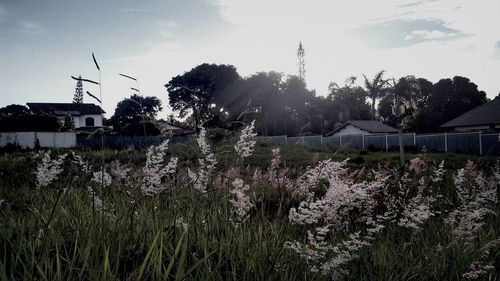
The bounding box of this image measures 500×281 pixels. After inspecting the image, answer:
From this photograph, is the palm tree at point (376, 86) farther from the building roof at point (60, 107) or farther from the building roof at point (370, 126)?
the building roof at point (60, 107)

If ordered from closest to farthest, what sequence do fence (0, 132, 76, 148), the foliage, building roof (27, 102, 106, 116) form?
1. fence (0, 132, 76, 148)
2. the foliage
3. building roof (27, 102, 106, 116)

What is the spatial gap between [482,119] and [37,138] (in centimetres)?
4493

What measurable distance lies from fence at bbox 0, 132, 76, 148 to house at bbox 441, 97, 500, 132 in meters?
42.1

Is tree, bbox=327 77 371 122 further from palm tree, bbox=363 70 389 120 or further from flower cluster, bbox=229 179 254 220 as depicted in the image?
flower cluster, bbox=229 179 254 220

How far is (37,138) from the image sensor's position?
37.5 metres

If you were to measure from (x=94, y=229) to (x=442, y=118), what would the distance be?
2956 inches

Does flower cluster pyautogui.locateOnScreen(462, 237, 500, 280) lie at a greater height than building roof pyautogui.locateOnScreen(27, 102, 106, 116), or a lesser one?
lesser

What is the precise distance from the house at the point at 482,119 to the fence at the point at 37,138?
42.1 meters

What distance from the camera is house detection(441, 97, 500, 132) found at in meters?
38.9

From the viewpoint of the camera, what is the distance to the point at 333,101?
72.9 metres

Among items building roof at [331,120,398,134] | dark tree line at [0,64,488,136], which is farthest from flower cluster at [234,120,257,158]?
dark tree line at [0,64,488,136]

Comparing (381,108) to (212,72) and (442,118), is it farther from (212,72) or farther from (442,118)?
(212,72)

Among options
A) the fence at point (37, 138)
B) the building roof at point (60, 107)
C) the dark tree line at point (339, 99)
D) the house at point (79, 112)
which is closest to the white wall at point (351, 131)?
the dark tree line at point (339, 99)

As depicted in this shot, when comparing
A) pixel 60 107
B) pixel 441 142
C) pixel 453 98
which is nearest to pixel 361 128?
pixel 441 142
